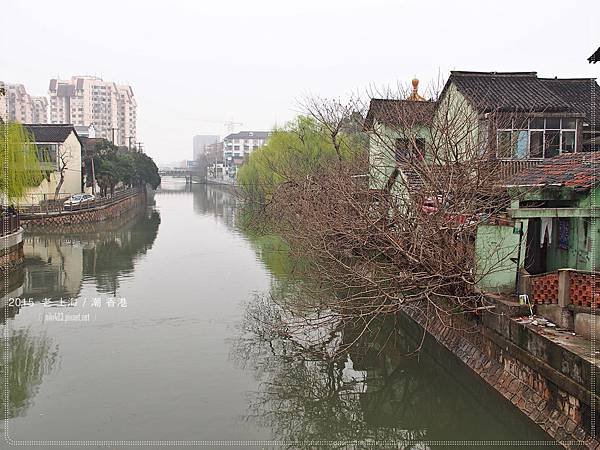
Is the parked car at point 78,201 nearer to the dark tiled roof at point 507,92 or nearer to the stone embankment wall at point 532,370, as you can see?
the dark tiled roof at point 507,92

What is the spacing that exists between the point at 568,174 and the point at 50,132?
36.0 meters

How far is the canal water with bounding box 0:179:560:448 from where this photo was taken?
8781 millimetres

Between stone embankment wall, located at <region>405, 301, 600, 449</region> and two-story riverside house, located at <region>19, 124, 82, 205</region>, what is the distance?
30940mm

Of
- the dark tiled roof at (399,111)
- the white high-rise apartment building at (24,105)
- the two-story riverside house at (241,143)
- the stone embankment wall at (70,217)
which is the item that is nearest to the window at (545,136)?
the dark tiled roof at (399,111)

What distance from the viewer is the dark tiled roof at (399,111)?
53.7 ft

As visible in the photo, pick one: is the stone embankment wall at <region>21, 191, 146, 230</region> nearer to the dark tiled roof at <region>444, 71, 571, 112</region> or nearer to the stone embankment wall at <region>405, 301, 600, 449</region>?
the dark tiled roof at <region>444, 71, 571, 112</region>

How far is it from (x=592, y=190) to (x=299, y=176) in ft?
38.6

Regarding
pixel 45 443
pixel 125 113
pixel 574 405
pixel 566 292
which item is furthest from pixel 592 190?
pixel 125 113

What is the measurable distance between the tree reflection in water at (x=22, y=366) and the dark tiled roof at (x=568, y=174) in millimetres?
9228

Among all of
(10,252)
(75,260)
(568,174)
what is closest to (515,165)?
(568,174)

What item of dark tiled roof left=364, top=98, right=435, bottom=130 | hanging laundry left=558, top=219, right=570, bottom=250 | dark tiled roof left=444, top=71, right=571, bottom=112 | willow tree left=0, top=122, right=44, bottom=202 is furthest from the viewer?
willow tree left=0, top=122, right=44, bottom=202

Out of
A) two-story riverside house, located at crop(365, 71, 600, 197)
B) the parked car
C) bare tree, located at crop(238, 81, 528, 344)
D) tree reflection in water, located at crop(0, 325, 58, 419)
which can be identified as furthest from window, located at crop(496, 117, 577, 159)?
the parked car

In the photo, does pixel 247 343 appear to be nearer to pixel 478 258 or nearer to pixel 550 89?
pixel 478 258

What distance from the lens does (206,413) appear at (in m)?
9.18
